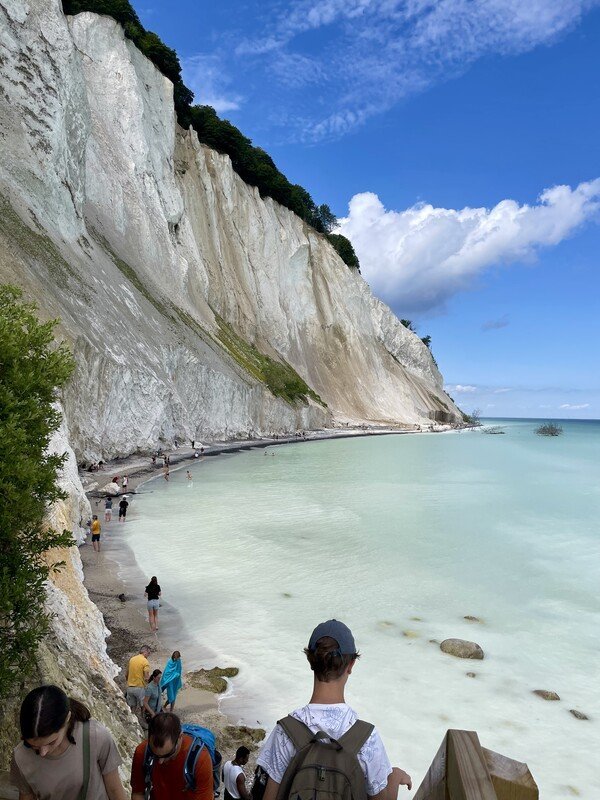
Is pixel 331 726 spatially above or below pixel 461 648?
above

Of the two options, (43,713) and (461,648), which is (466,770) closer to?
(43,713)

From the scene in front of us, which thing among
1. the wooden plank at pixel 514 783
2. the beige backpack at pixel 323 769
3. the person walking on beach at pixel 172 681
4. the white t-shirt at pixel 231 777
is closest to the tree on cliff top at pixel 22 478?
the white t-shirt at pixel 231 777

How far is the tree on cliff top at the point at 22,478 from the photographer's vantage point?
4719 millimetres

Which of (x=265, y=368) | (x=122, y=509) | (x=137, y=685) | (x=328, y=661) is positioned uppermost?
(x=265, y=368)

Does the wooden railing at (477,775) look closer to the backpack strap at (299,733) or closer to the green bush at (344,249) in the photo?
the backpack strap at (299,733)

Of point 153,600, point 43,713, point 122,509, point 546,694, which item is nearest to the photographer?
point 43,713

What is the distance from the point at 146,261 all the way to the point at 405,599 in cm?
3584

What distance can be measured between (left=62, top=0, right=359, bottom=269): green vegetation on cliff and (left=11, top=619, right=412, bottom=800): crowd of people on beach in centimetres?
5468

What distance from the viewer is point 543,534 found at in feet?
66.3

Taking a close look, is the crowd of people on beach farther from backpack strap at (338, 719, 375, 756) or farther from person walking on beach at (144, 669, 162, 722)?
person walking on beach at (144, 669, 162, 722)

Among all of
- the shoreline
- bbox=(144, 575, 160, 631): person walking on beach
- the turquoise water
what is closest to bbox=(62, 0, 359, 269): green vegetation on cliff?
the turquoise water

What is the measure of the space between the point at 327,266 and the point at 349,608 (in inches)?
2709

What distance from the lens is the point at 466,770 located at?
1.41 metres

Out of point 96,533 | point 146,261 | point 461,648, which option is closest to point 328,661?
point 461,648
